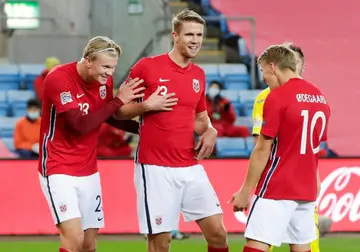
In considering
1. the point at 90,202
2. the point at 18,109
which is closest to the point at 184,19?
the point at 90,202

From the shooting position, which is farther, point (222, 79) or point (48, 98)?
point (222, 79)

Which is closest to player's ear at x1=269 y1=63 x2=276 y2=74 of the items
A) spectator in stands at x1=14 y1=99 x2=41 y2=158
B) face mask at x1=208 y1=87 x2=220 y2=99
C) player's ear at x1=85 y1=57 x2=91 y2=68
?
player's ear at x1=85 y1=57 x2=91 y2=68

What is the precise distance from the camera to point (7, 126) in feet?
41.8

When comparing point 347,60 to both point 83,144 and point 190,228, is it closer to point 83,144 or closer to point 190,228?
point 190,228

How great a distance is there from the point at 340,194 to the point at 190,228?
5.78 feet

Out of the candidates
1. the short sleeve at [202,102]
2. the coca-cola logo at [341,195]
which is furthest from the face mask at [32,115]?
the short sleeve at [202,102]

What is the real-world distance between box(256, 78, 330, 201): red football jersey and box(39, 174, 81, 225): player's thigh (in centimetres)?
126

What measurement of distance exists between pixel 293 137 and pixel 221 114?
6603 mm

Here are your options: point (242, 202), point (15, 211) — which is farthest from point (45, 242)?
point (242, 202)

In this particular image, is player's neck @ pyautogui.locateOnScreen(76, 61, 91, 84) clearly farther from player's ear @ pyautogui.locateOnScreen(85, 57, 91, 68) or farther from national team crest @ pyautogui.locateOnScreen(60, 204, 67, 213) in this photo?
national team crest @ pyautogui.locateOnScreen(60, 204, 67, 213)

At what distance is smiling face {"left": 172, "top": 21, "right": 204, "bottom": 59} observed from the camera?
248 inches

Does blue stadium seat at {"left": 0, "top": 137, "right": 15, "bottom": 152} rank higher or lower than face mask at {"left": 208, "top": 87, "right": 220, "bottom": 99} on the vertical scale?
lower

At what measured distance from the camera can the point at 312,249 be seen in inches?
257

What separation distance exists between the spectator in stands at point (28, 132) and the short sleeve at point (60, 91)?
511cm
